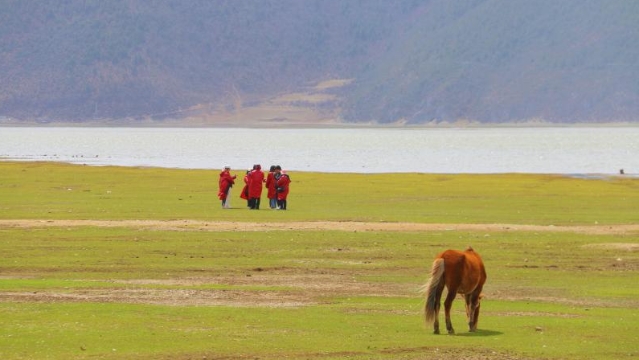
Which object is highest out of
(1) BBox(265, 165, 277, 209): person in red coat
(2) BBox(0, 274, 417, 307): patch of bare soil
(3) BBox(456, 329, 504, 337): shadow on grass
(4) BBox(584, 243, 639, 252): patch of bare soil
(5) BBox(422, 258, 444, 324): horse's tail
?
(1) BBox(265, 165, 277, 209): person in red coat

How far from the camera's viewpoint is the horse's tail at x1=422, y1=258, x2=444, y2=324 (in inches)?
638

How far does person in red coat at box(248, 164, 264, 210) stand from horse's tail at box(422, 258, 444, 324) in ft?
79.5

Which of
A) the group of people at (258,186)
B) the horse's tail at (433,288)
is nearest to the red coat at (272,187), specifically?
the group of people at (258,186)

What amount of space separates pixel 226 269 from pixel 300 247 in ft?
14.1

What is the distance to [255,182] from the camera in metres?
40.8

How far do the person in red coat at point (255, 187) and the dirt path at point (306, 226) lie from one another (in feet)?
18.0

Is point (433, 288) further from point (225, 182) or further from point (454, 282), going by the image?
point (225, 182)

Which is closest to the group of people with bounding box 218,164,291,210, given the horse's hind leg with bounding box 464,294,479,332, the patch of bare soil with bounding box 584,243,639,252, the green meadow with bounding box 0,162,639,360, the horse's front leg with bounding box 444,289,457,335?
the green meadow with bounding box 0,162,639,360

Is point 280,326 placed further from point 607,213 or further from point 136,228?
point 607,213

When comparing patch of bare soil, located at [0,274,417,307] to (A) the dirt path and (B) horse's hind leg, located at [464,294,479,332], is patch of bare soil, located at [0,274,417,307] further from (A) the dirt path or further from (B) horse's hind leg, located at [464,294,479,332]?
(A) the dirt path

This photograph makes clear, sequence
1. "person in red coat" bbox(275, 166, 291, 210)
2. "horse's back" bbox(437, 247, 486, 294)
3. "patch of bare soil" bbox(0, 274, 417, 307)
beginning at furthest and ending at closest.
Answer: "person in red coat" bbox(275, 166, 291, 210) → "patch of bare soil" bbox(0, 274, 417, 307) → "horse's back" bbox(437, 247, 486, 294)

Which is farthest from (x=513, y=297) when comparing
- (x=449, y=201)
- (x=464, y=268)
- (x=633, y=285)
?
(x=449, y=201)

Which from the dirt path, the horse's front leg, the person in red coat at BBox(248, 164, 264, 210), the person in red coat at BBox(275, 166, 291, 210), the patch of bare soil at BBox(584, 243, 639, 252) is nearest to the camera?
the horse's front leg

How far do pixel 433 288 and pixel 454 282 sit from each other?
30 centimetres
